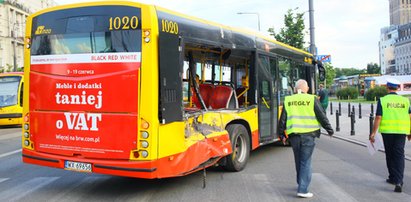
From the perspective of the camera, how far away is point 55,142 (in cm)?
632

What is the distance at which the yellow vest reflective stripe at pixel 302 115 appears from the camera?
617 centimetres

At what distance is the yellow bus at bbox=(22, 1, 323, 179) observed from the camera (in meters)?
5.75

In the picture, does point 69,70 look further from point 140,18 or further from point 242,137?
point 242,137

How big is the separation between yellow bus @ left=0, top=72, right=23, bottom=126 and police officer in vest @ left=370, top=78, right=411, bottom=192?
1700 centimetres

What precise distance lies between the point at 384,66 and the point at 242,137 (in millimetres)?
169838

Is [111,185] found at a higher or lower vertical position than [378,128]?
lower

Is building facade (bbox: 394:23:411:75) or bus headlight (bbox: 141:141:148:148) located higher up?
building facade (bbox: 394:23:411:75)

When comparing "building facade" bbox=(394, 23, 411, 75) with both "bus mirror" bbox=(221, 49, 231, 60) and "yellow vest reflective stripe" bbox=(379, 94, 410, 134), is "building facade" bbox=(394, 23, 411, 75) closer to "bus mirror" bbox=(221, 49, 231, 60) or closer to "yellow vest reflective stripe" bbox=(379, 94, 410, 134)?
"bus mirror" bbox=(221, 49, 231, 60)

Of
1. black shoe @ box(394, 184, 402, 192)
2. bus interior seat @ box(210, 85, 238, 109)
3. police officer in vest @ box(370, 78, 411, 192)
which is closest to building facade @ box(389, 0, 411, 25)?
bus interior seat @ box(210, 85, 238, 109)

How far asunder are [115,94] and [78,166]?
1.19m

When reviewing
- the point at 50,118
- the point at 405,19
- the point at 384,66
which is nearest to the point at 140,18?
the point at 50,118

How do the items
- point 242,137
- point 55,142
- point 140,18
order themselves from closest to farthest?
point 140,18 → point 55,142 → point 242,137

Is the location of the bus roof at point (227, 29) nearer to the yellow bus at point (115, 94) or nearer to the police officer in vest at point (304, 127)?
the yellow bus at point (115, 94)

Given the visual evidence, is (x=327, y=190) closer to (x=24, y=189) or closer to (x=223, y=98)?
(x=223, y=98)
